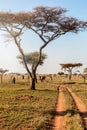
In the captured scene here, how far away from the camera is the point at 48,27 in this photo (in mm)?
39562

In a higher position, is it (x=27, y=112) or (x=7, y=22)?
(x=7, y=22)

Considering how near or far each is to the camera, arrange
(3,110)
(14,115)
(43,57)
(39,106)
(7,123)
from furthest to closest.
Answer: (43,57) → (39,106) → (3,110) → (14,115) → (7,123)

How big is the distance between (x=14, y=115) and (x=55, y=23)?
24.0 metres

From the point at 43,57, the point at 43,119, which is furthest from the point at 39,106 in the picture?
the point at 43,57

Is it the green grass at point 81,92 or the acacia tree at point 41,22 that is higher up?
the acacia tree at point 41,22

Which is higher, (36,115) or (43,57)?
(43,57)

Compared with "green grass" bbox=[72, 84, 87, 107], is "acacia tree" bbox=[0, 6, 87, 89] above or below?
above

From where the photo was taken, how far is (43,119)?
15.4 meters

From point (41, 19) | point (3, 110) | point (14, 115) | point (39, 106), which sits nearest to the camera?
point (14, 115)

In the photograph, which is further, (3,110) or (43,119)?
(3,110)

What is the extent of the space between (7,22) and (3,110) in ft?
71.6

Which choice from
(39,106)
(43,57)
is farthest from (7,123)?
(43,57)

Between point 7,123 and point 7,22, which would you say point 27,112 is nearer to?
point 7,123

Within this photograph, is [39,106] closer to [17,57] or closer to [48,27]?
[48,27]
